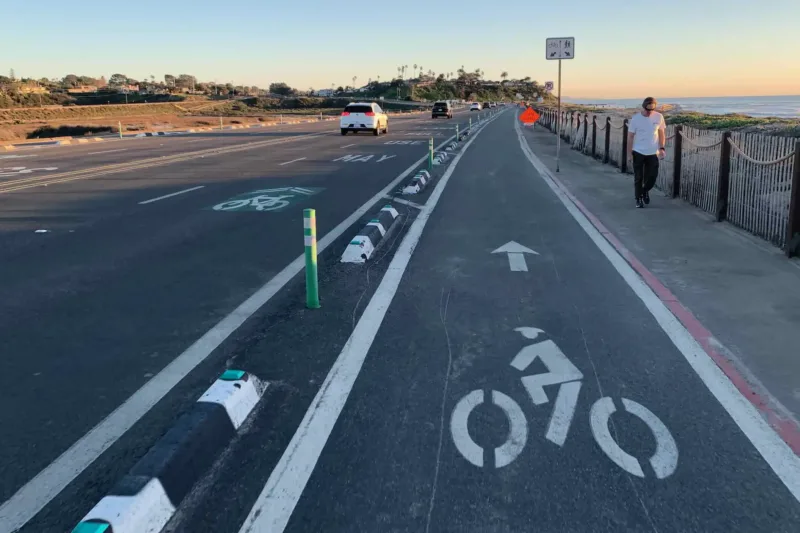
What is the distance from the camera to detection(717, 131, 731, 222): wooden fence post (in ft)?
34.4

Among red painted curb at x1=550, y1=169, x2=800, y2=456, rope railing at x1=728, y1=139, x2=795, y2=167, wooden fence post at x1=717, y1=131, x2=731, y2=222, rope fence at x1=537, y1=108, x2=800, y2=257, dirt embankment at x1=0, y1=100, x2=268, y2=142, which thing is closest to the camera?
red painted curb at x1=550, y1=169, x2=800, y2=456

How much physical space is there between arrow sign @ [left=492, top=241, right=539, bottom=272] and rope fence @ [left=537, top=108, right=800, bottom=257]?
3.06 metres

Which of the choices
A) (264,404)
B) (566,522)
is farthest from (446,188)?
(566,522)

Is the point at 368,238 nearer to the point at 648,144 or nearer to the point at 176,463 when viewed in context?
the point at 176,463

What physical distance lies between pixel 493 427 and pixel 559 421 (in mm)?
407

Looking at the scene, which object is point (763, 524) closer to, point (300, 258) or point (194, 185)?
point (300, 258)

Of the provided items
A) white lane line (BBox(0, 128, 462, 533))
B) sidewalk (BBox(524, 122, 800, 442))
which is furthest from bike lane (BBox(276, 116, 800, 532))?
white lane line (BBox(0, 128, 462, 533))

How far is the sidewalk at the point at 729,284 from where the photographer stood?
4.86 meters

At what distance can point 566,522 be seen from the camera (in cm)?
318

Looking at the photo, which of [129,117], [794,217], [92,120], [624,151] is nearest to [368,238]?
[794,217]

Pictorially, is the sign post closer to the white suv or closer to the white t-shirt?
the white t-shirt

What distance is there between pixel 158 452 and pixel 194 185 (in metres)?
12.7

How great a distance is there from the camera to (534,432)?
4.00m

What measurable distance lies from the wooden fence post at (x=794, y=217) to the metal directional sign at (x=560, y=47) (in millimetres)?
10297
